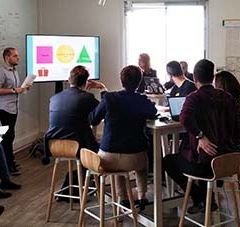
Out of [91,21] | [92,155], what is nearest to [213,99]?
[92,155]

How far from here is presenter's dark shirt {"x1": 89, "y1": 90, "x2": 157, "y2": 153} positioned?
331cm

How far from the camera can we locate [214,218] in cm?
378

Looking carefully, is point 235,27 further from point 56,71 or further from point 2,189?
point 2,189

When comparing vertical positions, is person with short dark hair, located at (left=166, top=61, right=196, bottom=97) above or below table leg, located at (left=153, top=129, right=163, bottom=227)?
above

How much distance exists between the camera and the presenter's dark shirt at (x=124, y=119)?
3.31 metres

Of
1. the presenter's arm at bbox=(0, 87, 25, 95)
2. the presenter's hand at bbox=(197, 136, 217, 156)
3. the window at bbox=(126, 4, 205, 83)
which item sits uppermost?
the window at bbox=(126, 4, 205, 83)

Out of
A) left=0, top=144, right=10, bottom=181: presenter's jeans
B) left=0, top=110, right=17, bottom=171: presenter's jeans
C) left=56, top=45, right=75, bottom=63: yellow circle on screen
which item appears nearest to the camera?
left=0, top=144, right=10, bottom=181: presenter's jeans

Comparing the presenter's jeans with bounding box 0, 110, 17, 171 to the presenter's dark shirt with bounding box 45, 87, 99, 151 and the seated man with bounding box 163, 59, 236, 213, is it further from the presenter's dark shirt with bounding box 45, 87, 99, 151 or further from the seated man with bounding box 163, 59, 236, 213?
the seated man with bounding box 163, 59, 236, 213

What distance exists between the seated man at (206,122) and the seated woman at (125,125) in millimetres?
327

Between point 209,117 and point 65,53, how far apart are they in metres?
3.80

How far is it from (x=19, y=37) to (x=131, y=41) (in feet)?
5.84

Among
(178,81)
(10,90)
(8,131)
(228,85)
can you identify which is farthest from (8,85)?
(228,85)

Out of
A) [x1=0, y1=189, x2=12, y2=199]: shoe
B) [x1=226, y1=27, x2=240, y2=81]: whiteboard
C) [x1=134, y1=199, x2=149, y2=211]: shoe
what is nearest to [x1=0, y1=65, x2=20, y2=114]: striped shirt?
[x1=0, y1=189, x2=12, y2=199]: shoe

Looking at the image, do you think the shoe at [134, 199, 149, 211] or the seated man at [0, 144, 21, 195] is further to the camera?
the seated man at [0, 144, 21, 195]
